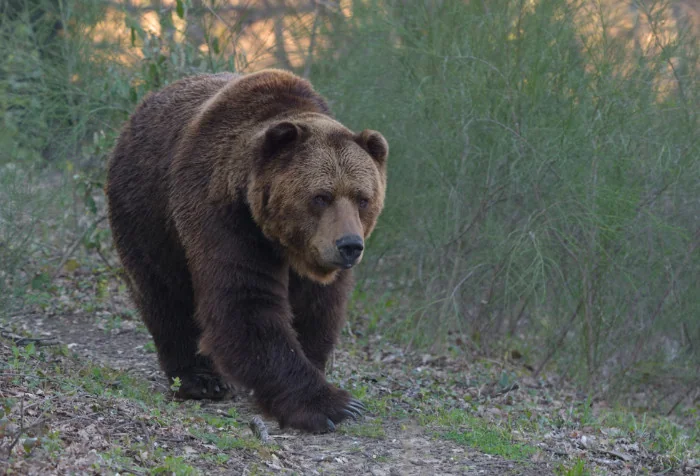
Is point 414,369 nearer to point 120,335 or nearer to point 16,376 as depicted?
point 120,335

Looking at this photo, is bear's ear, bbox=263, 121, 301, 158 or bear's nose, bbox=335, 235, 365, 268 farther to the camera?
bear's ear, bbox=263, 121, 301, 158

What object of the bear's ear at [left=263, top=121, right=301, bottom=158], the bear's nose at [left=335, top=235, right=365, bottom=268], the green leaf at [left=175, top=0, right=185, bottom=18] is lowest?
the bear's nose at [left=335, top=235, right=365, bottom=268]

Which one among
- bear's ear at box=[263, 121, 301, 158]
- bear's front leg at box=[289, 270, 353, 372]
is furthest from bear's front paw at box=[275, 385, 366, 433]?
bear's ear at box=[263, 121, 301, 158]

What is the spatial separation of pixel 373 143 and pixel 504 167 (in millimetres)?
3073

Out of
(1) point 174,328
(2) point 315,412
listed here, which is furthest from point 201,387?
(2) point 315,412

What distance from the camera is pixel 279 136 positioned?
589 cm

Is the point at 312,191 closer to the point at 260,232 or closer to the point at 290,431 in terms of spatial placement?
the point at 260,232

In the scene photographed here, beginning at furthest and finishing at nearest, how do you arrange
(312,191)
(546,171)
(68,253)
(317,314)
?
1. (68,253)
2. (546,171)
3. (317,314)
4. (312,191)

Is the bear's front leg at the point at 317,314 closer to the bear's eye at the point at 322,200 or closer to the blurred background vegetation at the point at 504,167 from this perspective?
the bear's eye at the point at 322,200

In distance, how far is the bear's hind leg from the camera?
6828mm

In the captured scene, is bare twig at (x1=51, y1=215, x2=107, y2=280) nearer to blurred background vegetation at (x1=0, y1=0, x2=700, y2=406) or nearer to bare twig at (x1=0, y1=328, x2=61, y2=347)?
blurred background vegetation at (x1=0, y1=0, x2=700, y2=406)

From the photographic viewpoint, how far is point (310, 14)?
11531 mm

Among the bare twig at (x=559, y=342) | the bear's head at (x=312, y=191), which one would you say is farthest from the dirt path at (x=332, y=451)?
the bare twig at (x=559, y=342)

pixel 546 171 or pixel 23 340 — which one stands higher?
pixel 546 171
